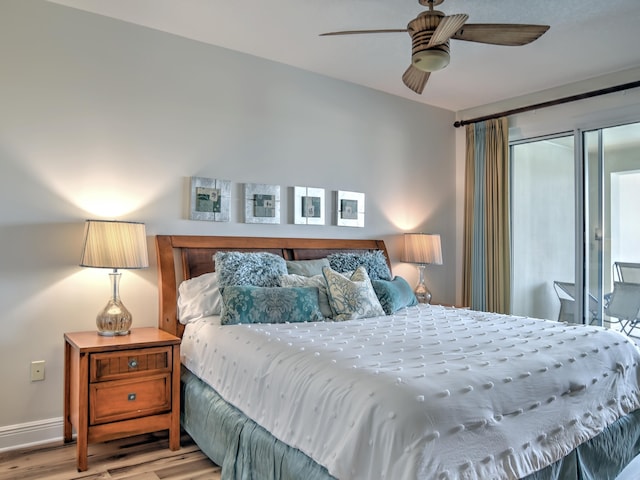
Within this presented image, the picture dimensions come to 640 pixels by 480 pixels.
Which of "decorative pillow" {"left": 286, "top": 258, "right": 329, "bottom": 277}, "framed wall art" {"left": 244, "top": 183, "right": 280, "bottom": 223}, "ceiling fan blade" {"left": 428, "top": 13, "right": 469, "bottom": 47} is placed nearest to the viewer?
"ceiling fan blade" {"left": 428, "top": 13, "right": 469, "bottom": 47}

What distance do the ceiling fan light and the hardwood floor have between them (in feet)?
7.69

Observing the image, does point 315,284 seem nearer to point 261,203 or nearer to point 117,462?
point 261,203

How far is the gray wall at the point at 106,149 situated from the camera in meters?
2.76

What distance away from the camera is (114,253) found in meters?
2.68

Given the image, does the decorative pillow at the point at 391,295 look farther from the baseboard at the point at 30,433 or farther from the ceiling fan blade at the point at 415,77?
the baseboard at the point at 30,433

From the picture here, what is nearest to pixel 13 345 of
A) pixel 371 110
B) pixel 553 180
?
pixel 371 110

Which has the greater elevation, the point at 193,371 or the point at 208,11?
the point at 208,11

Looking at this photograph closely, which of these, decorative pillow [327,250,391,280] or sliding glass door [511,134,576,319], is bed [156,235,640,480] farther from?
sliding glass door [511,134,576,319]

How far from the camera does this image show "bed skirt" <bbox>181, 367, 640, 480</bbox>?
185cm

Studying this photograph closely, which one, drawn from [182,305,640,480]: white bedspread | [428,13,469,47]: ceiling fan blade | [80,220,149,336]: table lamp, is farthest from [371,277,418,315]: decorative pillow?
[428,13,469,47]: ceiling fan blade

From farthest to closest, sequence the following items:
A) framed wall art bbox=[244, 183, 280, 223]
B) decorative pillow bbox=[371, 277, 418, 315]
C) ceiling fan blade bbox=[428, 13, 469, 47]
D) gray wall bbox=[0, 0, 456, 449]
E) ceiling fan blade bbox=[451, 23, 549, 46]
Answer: framed wall art bbox=[244, 183, 280, 223], decorative pillow bbox=[371, 277, 418, 315], gray wall bbox=[0, 0, 456, 449], ceiling fan blade bbox=[451, 23, 549, 46], ceiling fan blade bbox=[428, 13, 469, 47]

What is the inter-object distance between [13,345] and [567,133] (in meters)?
4.61

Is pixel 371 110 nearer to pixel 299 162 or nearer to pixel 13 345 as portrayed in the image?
pixel 299 162

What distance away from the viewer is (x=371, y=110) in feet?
14.4
